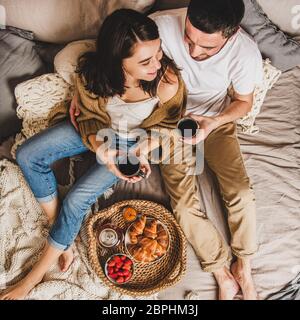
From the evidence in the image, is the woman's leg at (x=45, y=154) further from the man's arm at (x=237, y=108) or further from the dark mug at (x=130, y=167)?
the man's arm at (x=237, y=108)

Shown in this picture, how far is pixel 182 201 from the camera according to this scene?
1010 millimetres

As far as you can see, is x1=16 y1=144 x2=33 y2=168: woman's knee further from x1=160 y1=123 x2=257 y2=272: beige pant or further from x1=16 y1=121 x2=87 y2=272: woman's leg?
x1=160 y1=123 x2=257 y2=272: beige pant

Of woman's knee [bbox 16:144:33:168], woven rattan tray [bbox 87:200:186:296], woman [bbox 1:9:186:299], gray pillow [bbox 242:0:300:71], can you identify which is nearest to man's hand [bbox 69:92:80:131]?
woman [bbox 1:9:186:299]

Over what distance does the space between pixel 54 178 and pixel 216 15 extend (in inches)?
21.5

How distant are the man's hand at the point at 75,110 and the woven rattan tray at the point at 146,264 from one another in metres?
0.23

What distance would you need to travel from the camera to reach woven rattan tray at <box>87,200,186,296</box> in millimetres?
1004

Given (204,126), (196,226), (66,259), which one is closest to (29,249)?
(66,259)

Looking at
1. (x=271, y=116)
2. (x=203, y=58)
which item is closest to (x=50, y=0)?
(x=203, y=58)

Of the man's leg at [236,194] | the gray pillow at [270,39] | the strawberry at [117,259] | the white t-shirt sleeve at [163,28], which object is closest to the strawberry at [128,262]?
the strawberry at [117,259]

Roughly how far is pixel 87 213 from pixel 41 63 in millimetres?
403

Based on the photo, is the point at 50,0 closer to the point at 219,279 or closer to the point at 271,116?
the point at 271,116

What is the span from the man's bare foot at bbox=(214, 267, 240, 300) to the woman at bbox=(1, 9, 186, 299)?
1.05 feet

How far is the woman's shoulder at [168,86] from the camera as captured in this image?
0.90 m

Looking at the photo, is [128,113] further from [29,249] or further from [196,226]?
[29,249]
